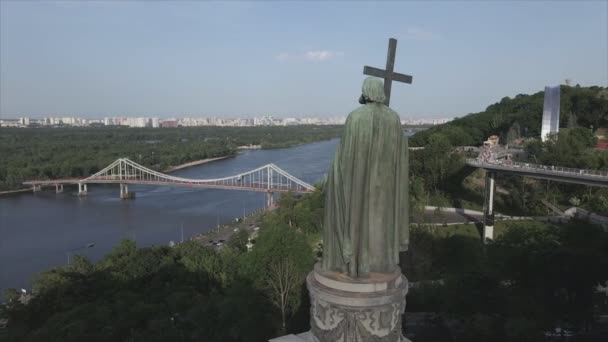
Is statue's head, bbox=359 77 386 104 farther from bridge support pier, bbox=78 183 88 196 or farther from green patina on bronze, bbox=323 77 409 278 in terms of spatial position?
bridge support pier, bbox=78 183 88 196

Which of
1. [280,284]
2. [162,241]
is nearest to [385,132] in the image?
[280,284]

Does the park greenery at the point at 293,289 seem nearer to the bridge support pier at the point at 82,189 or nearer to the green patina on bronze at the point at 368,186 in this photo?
the green patina on bronze at the point at 368,186

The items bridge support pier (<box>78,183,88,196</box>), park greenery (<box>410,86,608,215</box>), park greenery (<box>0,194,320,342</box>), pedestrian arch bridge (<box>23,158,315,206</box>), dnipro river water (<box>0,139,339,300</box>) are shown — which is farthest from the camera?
bridge support pier (<box>78,183,88,196</box>)

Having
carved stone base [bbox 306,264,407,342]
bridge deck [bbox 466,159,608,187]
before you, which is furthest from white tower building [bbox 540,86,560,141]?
carved stone base [bbox 306,264,407,342]

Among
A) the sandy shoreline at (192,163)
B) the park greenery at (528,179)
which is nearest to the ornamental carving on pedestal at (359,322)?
the park greenery at (528,179)

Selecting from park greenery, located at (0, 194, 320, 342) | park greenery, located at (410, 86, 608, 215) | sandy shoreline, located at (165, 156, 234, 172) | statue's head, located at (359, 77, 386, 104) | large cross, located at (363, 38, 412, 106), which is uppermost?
large cross, located at (363, 38, 412, 106)

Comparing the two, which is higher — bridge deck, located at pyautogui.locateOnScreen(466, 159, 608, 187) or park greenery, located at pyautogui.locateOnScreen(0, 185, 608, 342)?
bridge deck, located at pyautogui.locateOnScreen(466, 159, 608, 187)

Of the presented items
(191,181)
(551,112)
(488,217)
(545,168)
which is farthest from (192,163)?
(545,168)
